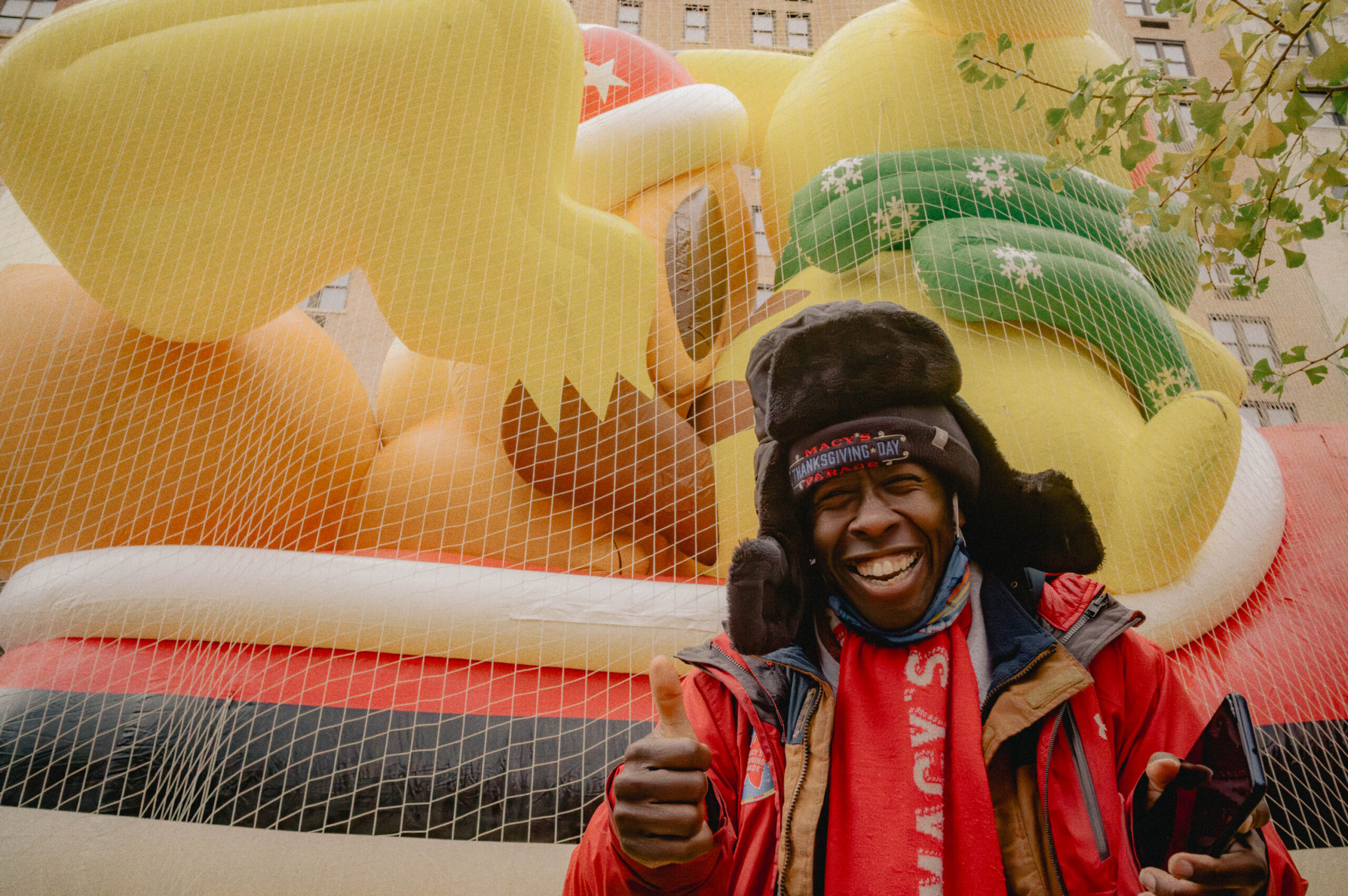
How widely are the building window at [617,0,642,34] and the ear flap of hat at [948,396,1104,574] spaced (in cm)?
683

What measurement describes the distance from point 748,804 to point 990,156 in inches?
71.8

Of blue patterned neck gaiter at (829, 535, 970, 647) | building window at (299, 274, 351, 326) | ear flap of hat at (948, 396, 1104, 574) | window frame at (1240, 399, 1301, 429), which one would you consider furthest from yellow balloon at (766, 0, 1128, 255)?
window frame at (1240, 399, 1301, 429)

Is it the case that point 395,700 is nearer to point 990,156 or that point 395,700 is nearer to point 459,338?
point 459,338

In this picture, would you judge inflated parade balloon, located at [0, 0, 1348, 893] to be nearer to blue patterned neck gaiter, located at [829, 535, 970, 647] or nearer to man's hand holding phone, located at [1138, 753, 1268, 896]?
blue patterned neck gaiter, located at [829, 535, 970, 647]

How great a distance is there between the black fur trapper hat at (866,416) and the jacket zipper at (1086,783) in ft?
0.83

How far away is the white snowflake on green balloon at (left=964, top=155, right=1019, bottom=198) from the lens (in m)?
2.03

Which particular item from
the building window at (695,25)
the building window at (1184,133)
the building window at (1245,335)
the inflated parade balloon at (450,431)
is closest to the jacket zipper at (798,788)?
the inflated parade balloon at (450,431)

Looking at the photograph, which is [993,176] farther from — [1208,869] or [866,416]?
[1208,869]

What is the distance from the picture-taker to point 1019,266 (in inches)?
73.3

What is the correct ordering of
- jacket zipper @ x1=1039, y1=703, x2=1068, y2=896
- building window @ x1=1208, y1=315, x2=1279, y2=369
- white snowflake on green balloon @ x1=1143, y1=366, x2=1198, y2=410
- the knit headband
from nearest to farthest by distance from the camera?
jacket zipper @ x1=1039, y1=703, x2=1068, y2=896, the knit headband, white snowflake on green balloon @ x1=1143, y1=366, x2=1198, y2=410, building window @ x1=1208, y1=315, x2=1279, y2=369

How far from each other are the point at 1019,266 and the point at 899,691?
1257 mm

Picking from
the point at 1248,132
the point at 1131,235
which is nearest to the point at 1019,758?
the point at 1248,132

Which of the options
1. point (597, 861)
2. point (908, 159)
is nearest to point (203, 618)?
point (597, 861)

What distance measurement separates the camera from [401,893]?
139 cm
